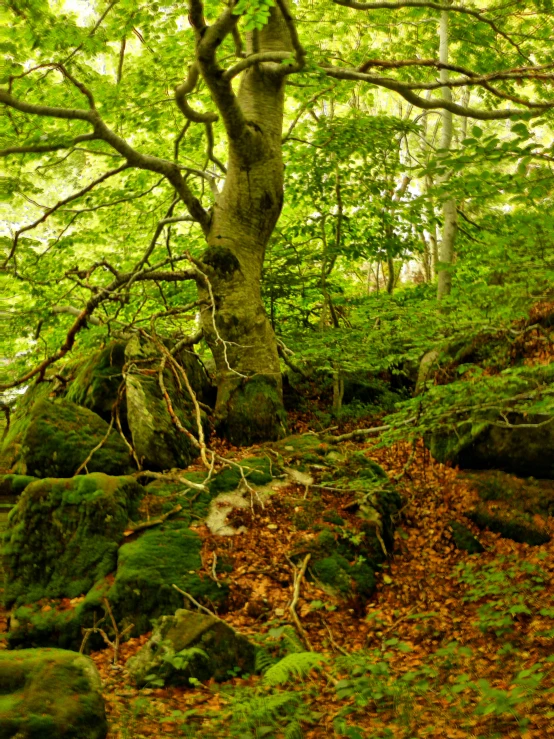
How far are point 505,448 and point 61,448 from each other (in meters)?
6.11

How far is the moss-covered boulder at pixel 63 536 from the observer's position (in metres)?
5.51

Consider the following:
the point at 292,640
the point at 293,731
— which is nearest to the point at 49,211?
the point at 292,640

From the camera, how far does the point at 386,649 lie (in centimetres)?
479

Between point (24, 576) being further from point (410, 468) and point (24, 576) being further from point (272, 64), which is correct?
point (272, 64)

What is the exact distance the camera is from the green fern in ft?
11.7

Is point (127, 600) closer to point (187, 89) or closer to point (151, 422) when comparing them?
point (151, 422)

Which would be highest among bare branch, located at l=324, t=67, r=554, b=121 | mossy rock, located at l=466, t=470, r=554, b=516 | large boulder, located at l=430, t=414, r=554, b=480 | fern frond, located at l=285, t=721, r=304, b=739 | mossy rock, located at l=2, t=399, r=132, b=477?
bare branch, located at l=324, t=67, r=554, b=121

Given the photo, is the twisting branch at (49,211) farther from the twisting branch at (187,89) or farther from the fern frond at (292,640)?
the fern frond at (292,640)

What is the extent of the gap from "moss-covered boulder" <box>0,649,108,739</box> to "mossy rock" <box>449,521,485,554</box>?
16.1 feet

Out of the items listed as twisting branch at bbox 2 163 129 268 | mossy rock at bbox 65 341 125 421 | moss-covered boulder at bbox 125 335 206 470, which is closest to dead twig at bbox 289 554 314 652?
moss-covered boulder at bbox 125 335 206 470

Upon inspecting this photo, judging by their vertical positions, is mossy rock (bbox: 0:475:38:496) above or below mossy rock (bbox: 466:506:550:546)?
above

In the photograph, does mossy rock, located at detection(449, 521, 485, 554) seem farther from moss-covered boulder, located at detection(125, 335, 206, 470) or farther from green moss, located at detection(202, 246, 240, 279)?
green moss, located at detection(202, 246, 240, 279)

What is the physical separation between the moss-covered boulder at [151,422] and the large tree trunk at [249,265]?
81 cm

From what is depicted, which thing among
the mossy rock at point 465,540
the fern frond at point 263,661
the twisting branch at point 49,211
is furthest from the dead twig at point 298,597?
the twisting branch at point 49,211
